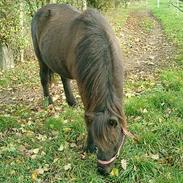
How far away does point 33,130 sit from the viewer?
18.9 feet

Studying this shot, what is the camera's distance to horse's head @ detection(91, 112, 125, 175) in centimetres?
384

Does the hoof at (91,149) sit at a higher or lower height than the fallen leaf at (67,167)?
higher

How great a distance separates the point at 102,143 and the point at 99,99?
46cm

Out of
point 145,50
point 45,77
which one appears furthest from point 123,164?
point 145,50

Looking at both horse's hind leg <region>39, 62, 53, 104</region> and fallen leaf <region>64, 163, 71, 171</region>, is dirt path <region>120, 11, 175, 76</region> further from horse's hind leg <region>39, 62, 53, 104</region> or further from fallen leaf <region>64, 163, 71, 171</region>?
fallen leaf <region>64, 163, 71, 171</region>

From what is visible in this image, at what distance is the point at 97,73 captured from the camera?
416 centimetres

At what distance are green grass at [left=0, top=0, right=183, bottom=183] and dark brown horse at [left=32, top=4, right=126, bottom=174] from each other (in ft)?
1.26

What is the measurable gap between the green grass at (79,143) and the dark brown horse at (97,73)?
383mm

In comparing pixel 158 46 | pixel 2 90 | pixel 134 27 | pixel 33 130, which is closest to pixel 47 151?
pixel 33 130

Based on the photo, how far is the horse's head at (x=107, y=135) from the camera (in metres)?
3.84

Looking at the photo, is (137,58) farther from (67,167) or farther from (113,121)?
(113,121)

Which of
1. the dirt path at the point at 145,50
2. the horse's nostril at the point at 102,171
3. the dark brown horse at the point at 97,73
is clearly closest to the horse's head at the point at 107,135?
the dark brown horse at the point at 97,73

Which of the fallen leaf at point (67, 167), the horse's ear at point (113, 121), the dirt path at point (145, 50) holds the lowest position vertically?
the dirt path at point (145, 50)

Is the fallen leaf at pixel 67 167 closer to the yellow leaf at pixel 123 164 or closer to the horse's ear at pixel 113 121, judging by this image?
the yellow leaf at pixel 123 164
